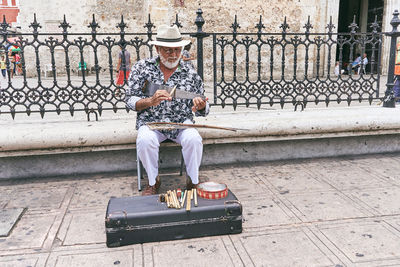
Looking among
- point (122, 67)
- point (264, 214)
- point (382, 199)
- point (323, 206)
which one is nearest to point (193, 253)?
point (264, 214)

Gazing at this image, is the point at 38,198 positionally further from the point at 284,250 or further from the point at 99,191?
the point at 284,250

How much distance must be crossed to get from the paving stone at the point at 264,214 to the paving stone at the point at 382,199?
732 millimetres

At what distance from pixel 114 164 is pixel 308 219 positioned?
7.03ft

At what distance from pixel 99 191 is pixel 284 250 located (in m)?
1.87

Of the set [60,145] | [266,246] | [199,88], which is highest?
[199,88]

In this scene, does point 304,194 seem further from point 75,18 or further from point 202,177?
point 75,18

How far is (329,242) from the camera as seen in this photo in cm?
247

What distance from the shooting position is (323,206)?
10.0ft

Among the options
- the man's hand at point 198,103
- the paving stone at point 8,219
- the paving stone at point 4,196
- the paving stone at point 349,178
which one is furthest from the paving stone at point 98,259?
the paving stone at point 349,178

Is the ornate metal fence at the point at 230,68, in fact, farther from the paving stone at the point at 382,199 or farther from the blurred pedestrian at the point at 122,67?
the paving stone at the point at 382,199

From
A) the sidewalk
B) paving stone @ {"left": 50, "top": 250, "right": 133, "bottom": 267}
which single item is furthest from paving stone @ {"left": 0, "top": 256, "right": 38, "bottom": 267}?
paving stone @ {"left": 50, "top": 250, "right": 133, "bottom": 267}

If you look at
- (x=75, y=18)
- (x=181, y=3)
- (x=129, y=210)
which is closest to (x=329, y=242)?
(x=129, y=210)

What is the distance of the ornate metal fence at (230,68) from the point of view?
3.98 m

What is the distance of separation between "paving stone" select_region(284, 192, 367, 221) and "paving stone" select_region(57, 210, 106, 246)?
1.54 m
